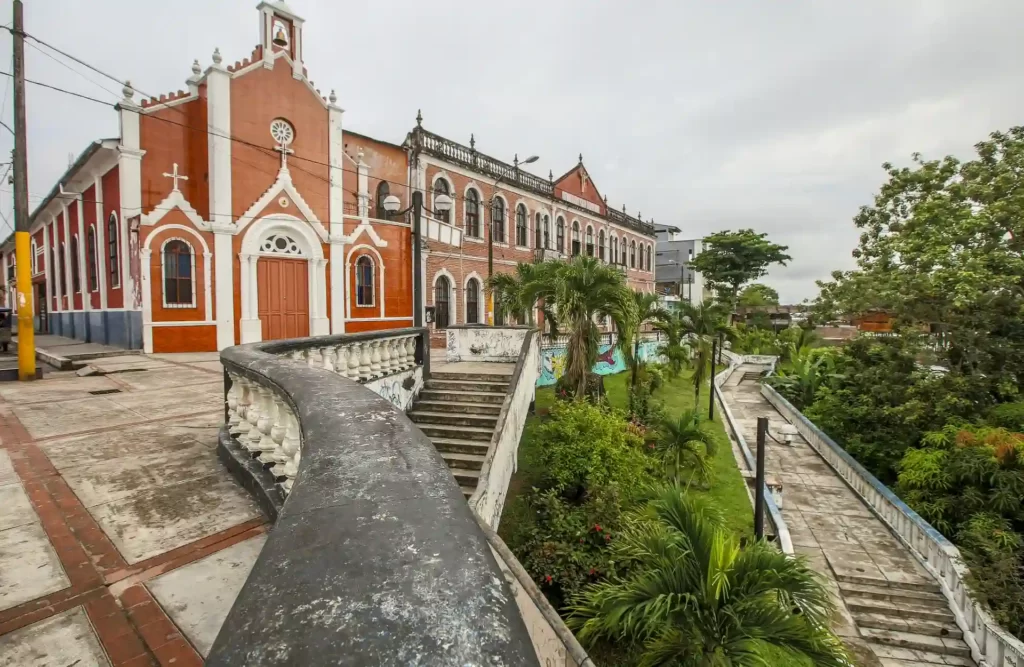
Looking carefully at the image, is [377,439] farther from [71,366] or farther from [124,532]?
[71,366]

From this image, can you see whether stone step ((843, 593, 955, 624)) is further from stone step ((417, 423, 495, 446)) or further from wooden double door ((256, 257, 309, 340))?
wooden double door ((256, 257, 309, 340))

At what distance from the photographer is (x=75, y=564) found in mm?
2324

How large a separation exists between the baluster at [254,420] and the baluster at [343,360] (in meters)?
2.71

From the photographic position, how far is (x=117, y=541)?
2.55 meters

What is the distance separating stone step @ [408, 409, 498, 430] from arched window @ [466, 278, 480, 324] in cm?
1399

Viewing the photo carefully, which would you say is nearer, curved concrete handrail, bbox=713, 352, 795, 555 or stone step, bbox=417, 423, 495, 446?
stone step, bbox=417, 423, 495, 446

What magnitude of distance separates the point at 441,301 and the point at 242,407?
58.3ft

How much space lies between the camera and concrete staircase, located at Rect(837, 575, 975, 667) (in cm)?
817

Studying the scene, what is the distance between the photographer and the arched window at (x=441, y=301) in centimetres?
2123

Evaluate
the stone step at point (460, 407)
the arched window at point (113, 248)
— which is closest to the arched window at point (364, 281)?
the arched window at point (113, 248)

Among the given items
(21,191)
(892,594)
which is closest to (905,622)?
(892,594)

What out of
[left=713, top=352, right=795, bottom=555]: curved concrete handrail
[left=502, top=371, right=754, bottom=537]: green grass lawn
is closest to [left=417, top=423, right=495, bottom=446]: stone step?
[left=502, top=371, right=754, bottom=537]: green grass lawn

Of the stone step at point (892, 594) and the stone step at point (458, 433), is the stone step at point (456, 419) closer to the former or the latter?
the stone step at point (458, 433)

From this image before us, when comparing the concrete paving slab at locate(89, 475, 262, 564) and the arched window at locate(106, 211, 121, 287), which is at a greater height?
the arched window at locate(106, 211, 121, 287)
